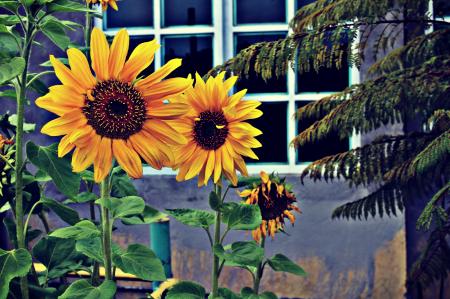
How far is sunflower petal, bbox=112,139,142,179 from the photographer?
2.76 feet

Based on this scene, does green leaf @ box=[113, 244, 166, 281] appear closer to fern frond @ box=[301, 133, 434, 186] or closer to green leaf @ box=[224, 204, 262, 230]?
green leaf @ box=[224, 204, 262, 230]

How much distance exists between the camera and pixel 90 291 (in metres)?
1.01

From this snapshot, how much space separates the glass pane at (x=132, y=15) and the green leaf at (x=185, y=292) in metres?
2.24

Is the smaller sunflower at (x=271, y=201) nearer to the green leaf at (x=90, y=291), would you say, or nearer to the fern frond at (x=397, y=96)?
the green leaf at (x=90, y=291)

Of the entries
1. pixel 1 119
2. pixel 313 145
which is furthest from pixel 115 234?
pixel 1 119

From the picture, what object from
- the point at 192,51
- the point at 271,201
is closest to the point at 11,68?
the point at 271,201

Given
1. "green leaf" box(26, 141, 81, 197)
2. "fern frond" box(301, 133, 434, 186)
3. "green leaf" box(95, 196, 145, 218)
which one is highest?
"green leaf" box(26, 141, 81, 197)

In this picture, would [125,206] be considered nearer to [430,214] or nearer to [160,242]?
[430,214]

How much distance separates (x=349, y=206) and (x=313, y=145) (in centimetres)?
66

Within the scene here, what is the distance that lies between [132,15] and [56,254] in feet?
6.82

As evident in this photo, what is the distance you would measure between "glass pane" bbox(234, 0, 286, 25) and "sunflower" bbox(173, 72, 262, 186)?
84.6 inches

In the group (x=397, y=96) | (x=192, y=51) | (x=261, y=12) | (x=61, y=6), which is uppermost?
(x=261, y=12)

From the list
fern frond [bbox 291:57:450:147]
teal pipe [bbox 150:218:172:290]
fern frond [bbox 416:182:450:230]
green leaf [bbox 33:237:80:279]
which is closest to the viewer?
green leaf [bbox 33:237:80:279]

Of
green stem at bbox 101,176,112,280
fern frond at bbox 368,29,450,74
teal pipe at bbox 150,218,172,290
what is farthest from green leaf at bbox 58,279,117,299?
fern frond at bbox 368,29,450,74
